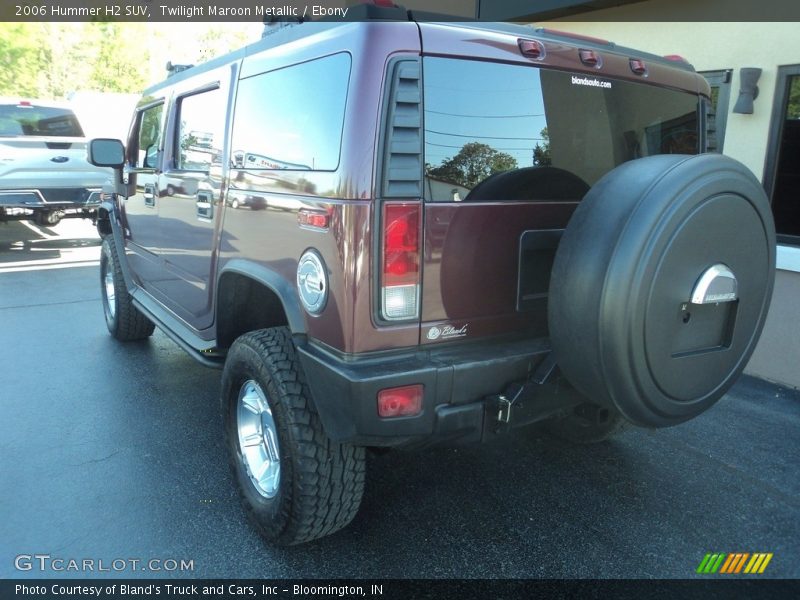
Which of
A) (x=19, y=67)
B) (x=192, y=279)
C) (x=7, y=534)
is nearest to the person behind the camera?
(x=7, y=534)

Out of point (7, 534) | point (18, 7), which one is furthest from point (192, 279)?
point (18, 7)

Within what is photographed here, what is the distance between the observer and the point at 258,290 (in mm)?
3049

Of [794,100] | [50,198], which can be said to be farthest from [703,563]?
[50,198]

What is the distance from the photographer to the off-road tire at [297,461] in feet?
7.81

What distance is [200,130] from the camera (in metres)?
3.39

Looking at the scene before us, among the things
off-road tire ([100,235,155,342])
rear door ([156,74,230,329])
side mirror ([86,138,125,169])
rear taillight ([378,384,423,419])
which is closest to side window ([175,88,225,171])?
rear door ([156,74,230,329])

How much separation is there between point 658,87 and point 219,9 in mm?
10791

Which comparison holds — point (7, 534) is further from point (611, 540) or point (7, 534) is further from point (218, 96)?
point (611, 540)

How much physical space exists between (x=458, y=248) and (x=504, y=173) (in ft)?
1.27

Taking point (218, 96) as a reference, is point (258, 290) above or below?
below

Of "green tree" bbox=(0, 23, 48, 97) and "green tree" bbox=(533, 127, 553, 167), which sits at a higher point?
"green tree" bbox=(0, 23, 48, 97)

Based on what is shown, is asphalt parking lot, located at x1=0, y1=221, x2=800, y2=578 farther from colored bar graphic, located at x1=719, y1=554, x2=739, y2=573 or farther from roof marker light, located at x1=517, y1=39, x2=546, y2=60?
roof marker light, located at x1=517, y1=39, x2=546, y2=60

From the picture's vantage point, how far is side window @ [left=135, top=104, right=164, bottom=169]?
416 cm

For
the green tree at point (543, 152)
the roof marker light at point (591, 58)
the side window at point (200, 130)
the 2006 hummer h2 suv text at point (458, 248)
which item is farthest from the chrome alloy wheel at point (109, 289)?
the roof marker light at point (591, 58)
